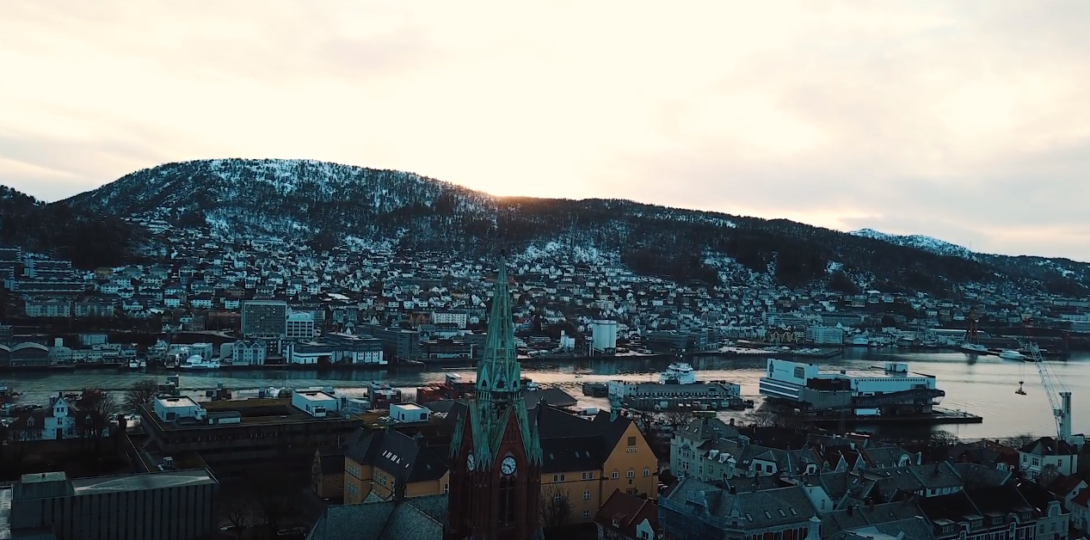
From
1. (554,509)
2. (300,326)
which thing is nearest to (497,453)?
(554,509)

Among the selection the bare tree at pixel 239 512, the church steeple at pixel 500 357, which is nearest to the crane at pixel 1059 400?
the church steeple at pixel 500 357

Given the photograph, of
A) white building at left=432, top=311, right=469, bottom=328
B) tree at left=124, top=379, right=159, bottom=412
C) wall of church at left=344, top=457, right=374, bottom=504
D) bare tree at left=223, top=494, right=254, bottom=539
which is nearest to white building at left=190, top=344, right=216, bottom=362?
tree at left=124, top=379, right=159, bottom=412

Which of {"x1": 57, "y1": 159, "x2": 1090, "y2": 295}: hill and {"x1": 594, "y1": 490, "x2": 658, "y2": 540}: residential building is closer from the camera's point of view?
{"x1": 594, "y1": 490, "x2": 658, "y2": 540}: residential building

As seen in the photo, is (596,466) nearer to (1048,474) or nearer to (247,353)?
(1048,474)

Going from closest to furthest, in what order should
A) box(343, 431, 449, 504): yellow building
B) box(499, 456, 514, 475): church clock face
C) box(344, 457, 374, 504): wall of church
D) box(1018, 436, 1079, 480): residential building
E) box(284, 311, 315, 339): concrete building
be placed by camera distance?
box(499, 456, 514, 475): church clock face, box(343, 431, 449, 504): yellow building, box(344, 457, 374, 504): wall of church, box(1018, 436, 1079, 480): residential building, box(284, 311, 315, 339): concrete building

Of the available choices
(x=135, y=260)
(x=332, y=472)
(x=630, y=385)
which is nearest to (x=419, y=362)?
(x=630, y=385)

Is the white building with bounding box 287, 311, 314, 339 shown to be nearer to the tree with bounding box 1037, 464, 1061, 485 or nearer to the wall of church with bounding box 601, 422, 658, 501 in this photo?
the wall of church with bounding box 601, 422, 658, 501

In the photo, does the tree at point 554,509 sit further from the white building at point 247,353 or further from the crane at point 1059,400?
the white building at point 247,353

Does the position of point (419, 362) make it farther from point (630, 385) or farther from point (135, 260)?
point (135, 260)
